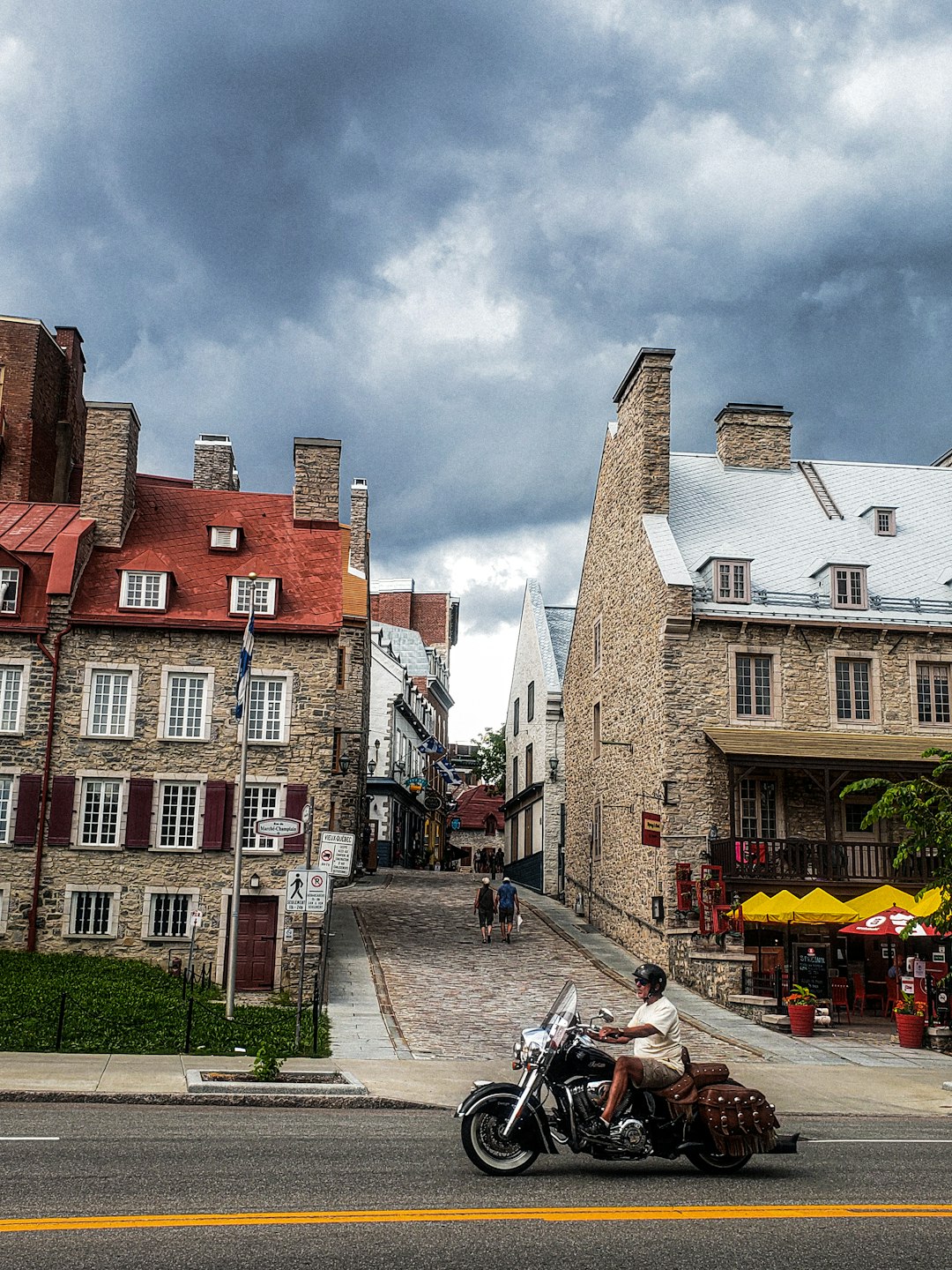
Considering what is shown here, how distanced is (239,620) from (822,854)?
14.3 metres

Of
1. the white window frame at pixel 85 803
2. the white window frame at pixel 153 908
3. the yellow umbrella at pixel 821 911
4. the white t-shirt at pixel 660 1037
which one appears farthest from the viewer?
the white window frame at pixel 85 803

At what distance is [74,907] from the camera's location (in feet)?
85.7

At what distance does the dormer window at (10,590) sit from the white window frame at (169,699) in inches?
147

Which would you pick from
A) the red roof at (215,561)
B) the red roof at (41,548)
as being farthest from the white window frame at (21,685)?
the red roof at (215,561)

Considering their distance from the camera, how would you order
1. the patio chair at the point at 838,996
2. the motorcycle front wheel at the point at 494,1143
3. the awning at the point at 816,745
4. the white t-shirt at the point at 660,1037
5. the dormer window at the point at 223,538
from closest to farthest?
the motorcycle front wheel at the point at 494,1143
the white t-shirt at the point at 660,1037
the patio chair at the point at 838,996
the awning at the point at 816,745
the dormer window at the point at 223,538

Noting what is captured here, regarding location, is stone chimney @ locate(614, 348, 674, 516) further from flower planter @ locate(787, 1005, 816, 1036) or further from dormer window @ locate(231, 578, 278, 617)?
flower planter @ locate(787, 1005, 816, 1036)

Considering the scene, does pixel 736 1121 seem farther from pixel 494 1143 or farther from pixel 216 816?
pixel 216 816

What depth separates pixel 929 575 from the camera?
3031 centimetres

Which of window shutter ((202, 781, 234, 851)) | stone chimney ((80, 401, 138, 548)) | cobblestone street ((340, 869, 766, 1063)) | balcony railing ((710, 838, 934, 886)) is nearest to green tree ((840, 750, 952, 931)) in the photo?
cobblestone street ((340, 869, 766, 1063))

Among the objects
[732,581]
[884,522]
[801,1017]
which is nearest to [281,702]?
[732,581]

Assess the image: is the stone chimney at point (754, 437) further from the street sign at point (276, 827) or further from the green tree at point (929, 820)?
the street sign at point (276, 827)

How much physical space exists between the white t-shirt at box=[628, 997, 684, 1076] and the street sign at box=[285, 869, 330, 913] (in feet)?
29.4

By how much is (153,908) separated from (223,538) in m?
9.40

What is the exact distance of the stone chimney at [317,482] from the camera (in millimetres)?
31703
